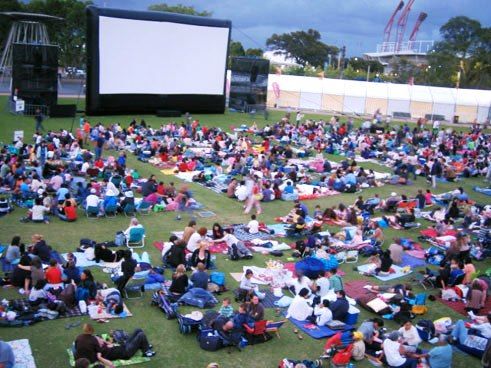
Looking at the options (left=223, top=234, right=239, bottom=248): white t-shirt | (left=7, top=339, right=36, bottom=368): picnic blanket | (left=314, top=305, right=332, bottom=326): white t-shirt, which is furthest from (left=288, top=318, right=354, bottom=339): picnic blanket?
(left=7, top=339, right=36, bottom=368): picnic blanket

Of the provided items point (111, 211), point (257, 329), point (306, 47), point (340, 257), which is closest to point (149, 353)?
point (257, 329)

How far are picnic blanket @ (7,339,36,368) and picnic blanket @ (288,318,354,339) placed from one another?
4704 mm

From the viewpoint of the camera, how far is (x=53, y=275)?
399 inches

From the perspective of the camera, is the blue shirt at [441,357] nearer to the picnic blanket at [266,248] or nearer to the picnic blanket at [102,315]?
the picnic blanket at [102,315]

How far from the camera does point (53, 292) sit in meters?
10.0

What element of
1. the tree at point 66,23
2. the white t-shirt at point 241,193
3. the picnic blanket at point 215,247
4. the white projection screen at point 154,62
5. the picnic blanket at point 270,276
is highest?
the tree at point 66,23

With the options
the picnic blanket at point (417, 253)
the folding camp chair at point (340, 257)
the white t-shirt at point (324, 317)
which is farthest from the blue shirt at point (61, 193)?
the picnic blanket at point (417, 253)

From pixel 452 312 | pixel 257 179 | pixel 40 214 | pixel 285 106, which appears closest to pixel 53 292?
pixel 40 214

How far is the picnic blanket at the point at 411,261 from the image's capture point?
13.8 m

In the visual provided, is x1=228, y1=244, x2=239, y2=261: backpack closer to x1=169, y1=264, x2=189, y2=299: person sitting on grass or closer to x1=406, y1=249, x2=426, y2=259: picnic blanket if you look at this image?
x1=169, y1=264, x2=189, y2=299: person sitting on grass

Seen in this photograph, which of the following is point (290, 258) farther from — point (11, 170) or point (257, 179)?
point (11, 170)

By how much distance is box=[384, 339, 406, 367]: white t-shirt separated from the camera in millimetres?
8828

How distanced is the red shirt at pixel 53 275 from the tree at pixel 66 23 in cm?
5120

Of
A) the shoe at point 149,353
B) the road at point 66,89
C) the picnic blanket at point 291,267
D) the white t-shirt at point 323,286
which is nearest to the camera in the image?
the shoe at point 149,353
